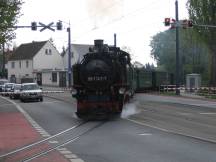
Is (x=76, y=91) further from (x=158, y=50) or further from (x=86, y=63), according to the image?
(x=158, y=50)

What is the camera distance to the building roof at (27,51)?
116206 mm

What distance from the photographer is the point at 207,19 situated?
61.9 meters

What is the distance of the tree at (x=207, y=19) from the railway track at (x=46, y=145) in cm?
4112

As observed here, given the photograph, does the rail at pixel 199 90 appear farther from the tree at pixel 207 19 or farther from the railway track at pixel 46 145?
the railway track at pixel 46 145

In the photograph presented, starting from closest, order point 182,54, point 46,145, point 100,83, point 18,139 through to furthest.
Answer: point 46,145 → point 18,139 → point 100,83 → point 182,54

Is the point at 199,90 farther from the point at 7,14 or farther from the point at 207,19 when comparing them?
the point at 7,14

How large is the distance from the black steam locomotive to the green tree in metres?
59.9

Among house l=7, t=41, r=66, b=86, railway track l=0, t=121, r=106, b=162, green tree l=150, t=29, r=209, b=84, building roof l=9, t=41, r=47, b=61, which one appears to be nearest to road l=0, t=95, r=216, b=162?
railway track l=0, t=121, r=106, b=162

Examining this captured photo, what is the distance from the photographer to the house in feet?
360

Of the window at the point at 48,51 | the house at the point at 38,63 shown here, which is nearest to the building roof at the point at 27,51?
the house at the point at 38,63

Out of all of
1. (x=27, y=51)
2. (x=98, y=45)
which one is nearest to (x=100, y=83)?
(x=98, y=45)

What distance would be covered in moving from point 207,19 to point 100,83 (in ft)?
124

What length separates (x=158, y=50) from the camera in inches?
4902

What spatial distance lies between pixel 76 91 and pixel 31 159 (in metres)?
13.9
